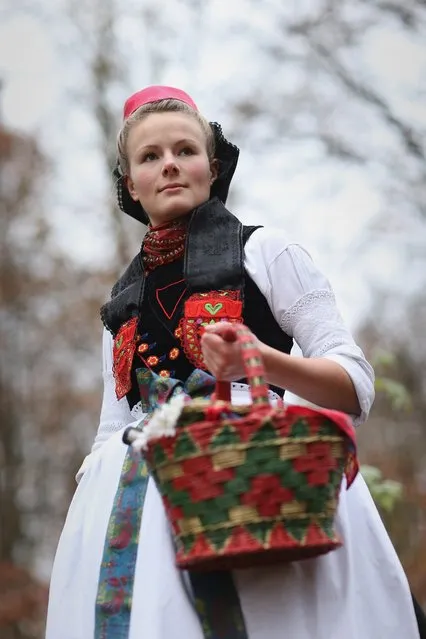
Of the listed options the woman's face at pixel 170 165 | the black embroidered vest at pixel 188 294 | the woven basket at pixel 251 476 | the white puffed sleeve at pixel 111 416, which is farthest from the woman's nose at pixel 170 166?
the woven basket at pixel 251 476

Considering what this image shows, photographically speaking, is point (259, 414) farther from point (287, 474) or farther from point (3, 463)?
point (3, 463)

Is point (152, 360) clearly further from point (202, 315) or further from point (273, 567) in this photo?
point (273, 567)

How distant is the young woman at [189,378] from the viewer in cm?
182

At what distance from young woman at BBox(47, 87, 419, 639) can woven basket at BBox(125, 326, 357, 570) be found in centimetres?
18

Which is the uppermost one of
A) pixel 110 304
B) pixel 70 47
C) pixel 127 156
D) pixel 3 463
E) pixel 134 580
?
pixel 70 47

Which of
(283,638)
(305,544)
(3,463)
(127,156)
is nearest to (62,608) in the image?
(283,638)

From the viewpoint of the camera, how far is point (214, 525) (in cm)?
161

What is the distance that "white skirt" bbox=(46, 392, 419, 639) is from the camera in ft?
5.93

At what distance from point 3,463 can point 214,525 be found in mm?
10066

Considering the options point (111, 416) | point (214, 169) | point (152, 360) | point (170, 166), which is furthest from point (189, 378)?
point (214, 169)

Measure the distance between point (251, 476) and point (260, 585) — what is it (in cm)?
33

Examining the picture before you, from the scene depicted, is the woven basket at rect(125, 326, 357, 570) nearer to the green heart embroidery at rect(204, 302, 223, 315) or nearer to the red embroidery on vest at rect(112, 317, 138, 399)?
the green heart embroidery at rect(204, 302, 223, 315)

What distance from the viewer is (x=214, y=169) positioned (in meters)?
2.49

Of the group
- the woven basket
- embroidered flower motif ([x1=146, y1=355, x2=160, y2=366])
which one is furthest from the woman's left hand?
embroidered flower motif ([x1=146, y1=355, x2=160, y2=366])
